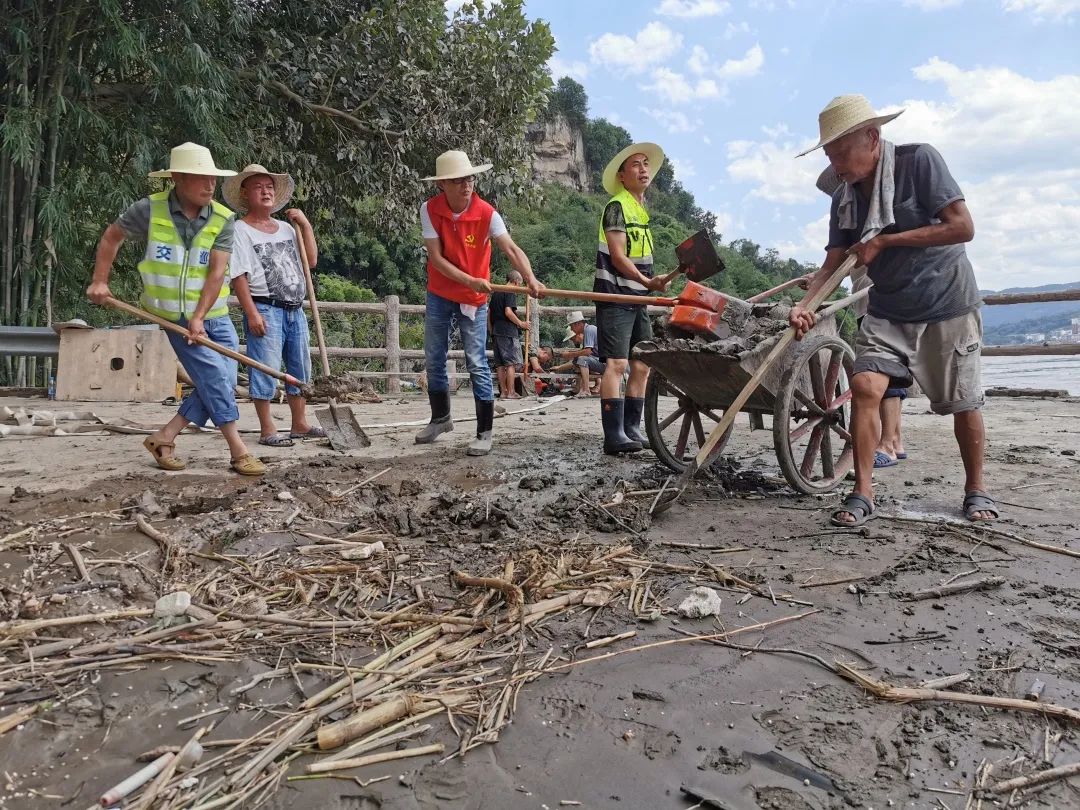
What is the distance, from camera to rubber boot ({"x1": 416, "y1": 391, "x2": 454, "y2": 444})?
230 inches

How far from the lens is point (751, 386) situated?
370 cm

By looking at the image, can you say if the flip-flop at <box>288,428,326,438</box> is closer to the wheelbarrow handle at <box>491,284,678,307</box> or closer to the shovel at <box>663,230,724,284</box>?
the wheelbarrow handle at <box>491,284,678,307</box>

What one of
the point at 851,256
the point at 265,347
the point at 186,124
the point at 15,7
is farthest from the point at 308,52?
the point at 851,256

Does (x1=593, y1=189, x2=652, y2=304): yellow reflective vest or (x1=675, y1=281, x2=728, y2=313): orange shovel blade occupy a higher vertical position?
(x1=593, y1=189, x2=652, y2=304): yellow reflective vest

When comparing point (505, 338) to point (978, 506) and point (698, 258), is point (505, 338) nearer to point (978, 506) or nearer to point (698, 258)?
point (698, 258)

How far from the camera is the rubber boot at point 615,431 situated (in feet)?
17.5

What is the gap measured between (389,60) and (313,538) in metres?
9.71

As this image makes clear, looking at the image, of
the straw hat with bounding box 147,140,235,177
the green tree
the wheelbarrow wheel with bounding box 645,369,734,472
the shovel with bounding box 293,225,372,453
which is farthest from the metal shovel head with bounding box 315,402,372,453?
the green tree

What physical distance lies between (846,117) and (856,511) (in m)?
1.84

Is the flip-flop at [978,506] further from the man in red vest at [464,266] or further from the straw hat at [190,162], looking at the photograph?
the straw hat at [190,162]

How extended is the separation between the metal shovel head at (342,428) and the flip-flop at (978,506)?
3.94 meters

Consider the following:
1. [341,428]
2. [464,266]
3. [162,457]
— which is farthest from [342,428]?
[464,266]

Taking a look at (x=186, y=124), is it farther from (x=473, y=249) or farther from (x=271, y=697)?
(x=271, y=697)

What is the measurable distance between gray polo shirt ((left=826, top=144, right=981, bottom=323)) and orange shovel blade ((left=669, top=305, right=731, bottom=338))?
Answer: 2.76 ft
